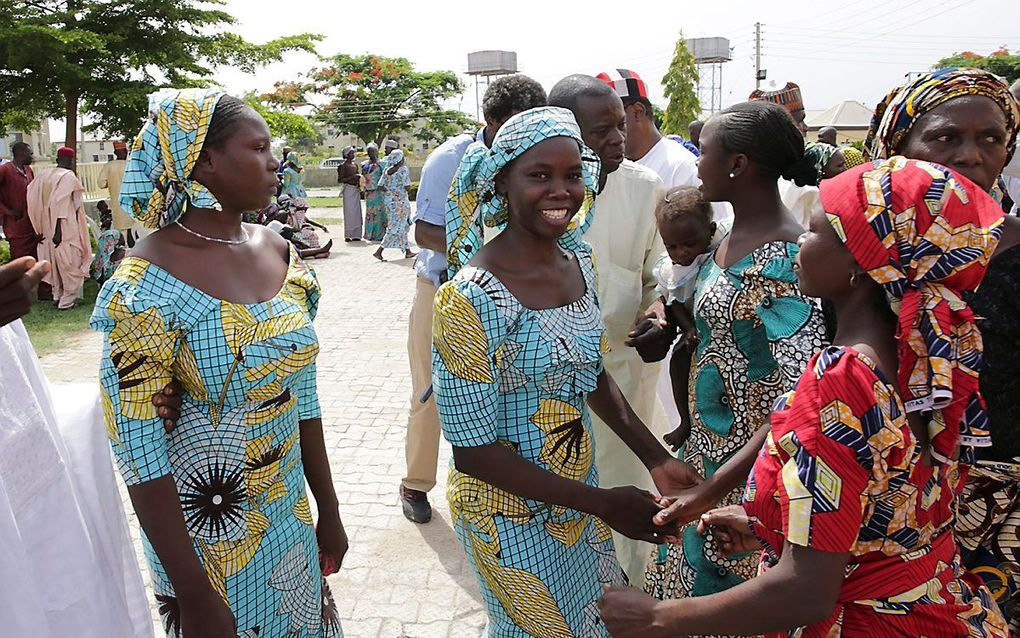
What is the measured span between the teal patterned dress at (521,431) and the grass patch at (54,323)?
8055mm

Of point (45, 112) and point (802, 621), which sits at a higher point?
point (45, 112)

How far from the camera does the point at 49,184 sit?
1084cm

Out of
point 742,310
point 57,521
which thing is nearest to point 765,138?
point 742,310

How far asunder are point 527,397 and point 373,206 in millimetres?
15997

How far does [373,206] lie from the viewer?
17.6 metres

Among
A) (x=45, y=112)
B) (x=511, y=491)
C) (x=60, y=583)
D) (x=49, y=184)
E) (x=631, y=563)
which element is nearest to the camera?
(x=511, y=491)

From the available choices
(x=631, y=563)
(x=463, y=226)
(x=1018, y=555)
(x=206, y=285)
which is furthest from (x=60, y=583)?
(x=1018, y=555)

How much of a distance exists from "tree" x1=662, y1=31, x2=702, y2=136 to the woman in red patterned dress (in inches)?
1165

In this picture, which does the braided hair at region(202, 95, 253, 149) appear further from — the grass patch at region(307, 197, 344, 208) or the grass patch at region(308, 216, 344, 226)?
the grass patch at region(307, 197, 344, 208)

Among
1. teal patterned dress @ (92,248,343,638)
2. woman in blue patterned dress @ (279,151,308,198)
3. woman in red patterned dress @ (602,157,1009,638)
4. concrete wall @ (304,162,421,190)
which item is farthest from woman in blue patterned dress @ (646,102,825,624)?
concrete wall @ (304,162,421,190)

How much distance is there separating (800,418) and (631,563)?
207cm

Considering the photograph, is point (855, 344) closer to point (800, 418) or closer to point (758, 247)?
point (800, 418)

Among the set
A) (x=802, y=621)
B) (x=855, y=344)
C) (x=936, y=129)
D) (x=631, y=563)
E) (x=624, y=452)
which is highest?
(x=936, y=129)

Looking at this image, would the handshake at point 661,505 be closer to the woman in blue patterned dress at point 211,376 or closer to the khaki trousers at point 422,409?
the woman in blue patterned dress at point 211,376
